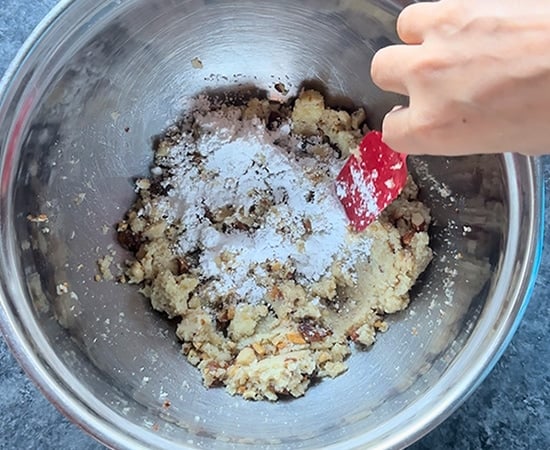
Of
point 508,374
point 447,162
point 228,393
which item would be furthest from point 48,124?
point 508,374

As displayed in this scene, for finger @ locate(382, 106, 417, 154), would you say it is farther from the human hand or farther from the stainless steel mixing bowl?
the stainless steel mixing bowl

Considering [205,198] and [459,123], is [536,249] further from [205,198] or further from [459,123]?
[205,198]

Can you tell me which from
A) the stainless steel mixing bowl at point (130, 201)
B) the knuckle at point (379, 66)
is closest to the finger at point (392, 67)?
the knuckle at point (379, 66)

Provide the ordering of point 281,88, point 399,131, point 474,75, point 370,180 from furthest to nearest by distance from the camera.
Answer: point 281,88 → point 370,180 → point 399,131 → point 474,75

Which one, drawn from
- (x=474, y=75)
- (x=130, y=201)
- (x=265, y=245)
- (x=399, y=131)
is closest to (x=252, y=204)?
(x=265, y=245)

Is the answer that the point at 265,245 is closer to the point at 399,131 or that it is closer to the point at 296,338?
the point at 296,338

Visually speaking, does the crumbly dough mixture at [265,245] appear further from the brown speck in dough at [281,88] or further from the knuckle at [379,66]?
the knuckle at [379,66]
